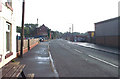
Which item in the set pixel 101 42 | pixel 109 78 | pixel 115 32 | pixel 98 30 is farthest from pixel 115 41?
pixel 109 78

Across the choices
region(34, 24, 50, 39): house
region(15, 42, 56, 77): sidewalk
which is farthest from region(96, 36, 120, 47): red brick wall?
region(34, 24, 50, 39): house

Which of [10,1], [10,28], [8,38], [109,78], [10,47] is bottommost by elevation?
[109,78]

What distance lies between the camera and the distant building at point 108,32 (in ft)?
78.7

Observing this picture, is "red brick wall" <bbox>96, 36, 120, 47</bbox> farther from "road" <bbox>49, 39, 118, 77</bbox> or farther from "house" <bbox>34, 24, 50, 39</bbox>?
"house" <bbox>34, 24, 50, 39</bbox>

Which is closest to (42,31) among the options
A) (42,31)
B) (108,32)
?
(42,31)

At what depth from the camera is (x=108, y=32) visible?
27281mm

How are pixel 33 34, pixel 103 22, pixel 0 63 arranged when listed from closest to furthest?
pixel 0 63 → pixel 103 22 → pixel 33 34

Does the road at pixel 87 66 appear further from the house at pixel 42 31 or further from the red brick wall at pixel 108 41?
the house at pixel 42 31

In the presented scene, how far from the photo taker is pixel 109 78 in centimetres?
613

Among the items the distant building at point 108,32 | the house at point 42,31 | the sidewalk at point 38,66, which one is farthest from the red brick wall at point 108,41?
the house at point 42,31

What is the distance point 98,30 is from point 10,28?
28367 mm

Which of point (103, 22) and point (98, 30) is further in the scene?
point (98, 30)

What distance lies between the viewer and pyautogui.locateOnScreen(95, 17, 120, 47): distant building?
24.0m

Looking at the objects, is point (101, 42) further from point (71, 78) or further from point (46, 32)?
point (46, 32)
